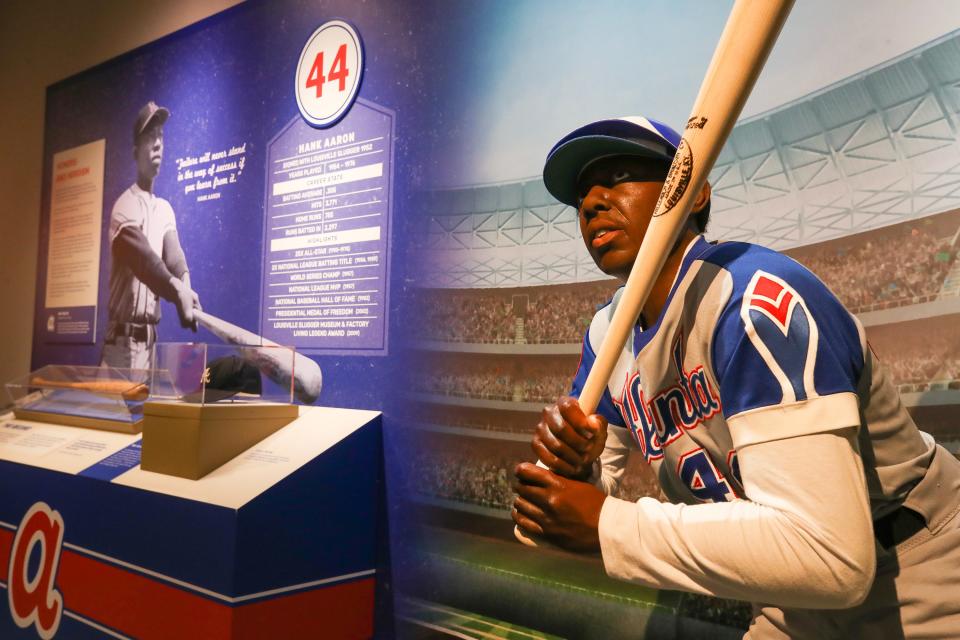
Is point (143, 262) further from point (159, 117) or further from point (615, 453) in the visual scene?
point (615, 453)

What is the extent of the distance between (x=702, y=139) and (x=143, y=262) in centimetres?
292

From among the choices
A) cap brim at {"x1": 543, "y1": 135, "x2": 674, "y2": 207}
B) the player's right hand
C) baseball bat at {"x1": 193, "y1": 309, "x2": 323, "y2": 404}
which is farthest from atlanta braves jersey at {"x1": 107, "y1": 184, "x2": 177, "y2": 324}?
the player's right hand

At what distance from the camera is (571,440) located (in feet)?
3.24

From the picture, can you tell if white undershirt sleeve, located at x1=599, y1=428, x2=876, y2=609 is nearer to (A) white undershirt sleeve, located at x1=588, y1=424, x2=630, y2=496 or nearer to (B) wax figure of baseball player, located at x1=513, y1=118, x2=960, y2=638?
(B) wax figure of baseball player, located at x1=513, y1=118, x2=960, y2=638

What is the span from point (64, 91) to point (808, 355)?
4.20 metres

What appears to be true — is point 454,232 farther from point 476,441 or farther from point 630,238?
point 630,238

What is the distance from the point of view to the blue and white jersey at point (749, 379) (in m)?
0.83

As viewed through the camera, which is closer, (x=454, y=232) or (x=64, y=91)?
(x=454, y=232)

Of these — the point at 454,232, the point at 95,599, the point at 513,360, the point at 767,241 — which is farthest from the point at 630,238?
the point at 95,599

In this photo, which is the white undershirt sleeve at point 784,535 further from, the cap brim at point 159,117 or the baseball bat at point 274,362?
the cap brim at point 159,117

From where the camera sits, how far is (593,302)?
174 centimetres

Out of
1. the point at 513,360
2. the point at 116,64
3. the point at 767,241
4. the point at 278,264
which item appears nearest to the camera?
the point at 767,241

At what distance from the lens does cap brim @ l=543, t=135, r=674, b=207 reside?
112 cm

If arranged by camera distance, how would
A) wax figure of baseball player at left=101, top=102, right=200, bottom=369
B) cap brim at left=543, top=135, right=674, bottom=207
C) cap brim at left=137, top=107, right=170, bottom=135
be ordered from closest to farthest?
cap brim at left=543, top=135, right=674, bottom=207 → wax figure of baseball player at left=101, top=102, right=200, bottom=369 → cap brim at left=137, top=107, right=170, bottom=135
